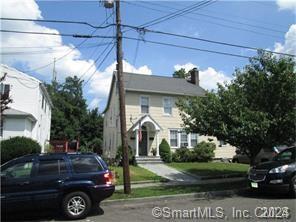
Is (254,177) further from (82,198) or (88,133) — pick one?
(88,133)

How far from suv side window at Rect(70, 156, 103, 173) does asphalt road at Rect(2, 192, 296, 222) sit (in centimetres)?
129

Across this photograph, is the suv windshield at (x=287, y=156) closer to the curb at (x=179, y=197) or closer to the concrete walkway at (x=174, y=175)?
the curb at (x=179, y=197)

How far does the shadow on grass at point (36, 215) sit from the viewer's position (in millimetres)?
10633

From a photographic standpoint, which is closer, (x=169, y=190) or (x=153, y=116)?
(x=169, y=190)

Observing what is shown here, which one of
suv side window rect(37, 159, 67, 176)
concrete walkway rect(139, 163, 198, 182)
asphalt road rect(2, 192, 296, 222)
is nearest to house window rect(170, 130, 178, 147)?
concrete walkway rect(139, 163, 198, 182)

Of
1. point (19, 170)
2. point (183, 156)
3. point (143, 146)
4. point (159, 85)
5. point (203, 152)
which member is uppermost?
point (159, 85)

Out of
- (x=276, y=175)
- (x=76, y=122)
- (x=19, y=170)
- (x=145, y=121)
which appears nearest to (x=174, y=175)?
(x=276, y=175)

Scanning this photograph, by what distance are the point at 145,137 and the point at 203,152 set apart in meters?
4.83

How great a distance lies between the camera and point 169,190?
50.7 feet

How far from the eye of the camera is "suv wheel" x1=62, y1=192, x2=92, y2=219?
35.1 feet

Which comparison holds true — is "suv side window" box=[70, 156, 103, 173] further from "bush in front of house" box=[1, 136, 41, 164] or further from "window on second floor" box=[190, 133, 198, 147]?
"window on second floor" box=[190, 133, 198, 147]

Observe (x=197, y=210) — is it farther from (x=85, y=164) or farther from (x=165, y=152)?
(x=165, y=152)

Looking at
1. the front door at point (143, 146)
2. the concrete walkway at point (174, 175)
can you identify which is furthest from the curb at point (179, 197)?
the front door at point (143, 146)

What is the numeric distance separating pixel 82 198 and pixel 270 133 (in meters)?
8.65
